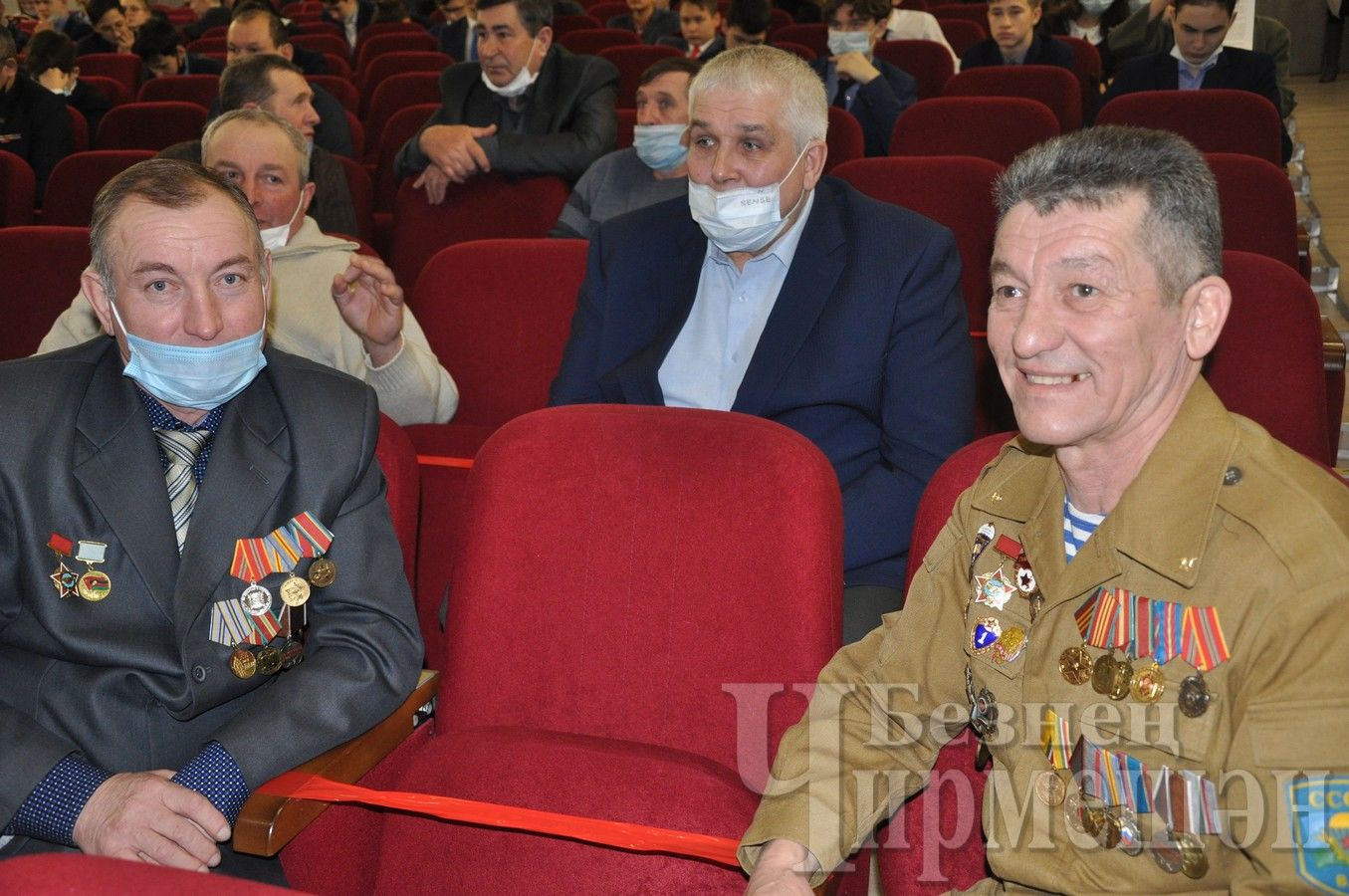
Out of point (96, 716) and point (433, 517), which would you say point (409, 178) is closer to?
point (433, 517)

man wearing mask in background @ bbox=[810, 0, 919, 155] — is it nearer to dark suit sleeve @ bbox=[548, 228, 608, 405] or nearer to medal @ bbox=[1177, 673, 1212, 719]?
dark suit sleeve @ bbox=[548, 228, 608, 405]

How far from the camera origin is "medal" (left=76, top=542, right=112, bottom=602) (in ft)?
5.39

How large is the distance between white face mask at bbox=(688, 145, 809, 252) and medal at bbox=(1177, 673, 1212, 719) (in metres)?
1.38

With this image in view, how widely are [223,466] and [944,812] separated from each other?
1007 millimetres

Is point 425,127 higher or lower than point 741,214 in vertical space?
lower

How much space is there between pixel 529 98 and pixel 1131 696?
350cm

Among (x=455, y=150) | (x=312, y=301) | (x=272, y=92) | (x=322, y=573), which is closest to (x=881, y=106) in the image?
(x=455, y=150)

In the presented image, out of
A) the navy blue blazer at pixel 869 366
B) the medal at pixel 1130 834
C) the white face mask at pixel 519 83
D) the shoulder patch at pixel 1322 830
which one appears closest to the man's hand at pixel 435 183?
the white face mask at pixel 519 83

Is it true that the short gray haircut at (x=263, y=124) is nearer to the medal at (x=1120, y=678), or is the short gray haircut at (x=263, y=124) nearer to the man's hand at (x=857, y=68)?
the medal at (x=1120, y=678)

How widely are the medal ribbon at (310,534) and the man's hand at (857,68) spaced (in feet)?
11.6

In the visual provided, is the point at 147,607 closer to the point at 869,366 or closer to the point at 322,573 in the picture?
the point at 322,573

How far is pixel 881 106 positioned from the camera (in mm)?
4719

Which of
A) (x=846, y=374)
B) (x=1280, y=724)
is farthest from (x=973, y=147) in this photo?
(x=1280, y=724)

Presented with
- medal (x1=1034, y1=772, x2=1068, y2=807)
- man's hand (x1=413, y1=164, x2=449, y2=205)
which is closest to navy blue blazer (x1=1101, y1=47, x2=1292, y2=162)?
man's hand (x1=413, y1=164, x2=449, y2=205)
